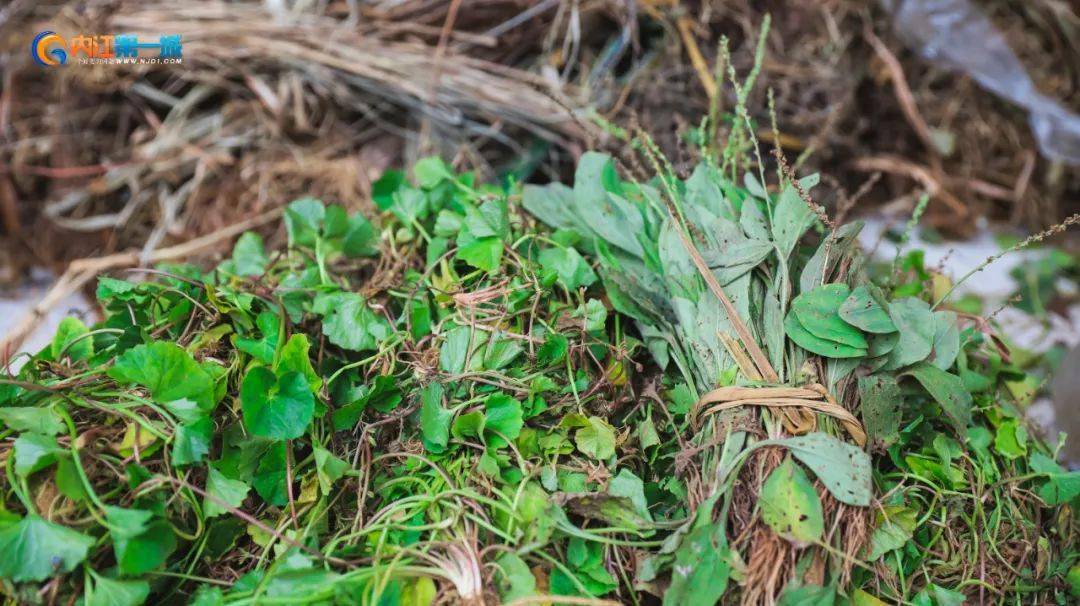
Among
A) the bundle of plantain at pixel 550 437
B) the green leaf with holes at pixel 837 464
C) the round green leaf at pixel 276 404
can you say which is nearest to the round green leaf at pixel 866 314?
the bundle of plantain at pixel 550 437

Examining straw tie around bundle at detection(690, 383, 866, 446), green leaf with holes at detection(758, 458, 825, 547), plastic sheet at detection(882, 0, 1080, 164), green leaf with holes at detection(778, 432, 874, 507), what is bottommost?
green leaf with holes at detection(758, 458, 825, 547)

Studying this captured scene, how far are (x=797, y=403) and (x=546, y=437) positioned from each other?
266 millimetres

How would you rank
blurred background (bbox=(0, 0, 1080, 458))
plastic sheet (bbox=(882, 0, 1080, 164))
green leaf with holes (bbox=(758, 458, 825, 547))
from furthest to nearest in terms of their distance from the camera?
plastic sheet (bbox=(882, 0, 1080, 164))
blurred background (bbox=(0, 0, 1080, 458))
green leaf with holes (bbox=(758, 458, 825, 547))

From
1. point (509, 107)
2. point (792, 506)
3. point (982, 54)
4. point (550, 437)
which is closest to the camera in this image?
point (792, 506)

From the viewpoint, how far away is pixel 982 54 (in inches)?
62.8

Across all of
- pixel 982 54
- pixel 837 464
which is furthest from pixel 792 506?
pixel 982 54

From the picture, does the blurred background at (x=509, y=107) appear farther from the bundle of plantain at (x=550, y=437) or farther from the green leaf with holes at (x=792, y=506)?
the green leaf with holes at (x=792, y=506)

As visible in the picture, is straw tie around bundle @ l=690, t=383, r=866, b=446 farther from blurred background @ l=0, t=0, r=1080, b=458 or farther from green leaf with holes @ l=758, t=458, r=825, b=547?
blurred background @ l=0, t=0, r=1080, b=458

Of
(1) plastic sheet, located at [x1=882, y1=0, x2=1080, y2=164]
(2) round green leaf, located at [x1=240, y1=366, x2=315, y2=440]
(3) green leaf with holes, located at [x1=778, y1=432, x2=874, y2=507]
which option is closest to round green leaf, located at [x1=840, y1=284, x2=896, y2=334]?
(3) green leaf with holes, located at [x1=778, y1=432, x2=874, y2=507]

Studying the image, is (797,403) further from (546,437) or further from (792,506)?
(546,437)

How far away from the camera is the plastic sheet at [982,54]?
1585mm

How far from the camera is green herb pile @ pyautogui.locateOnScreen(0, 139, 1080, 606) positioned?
0.64m

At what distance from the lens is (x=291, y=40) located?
145cm

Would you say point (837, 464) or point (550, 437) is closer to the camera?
point (837, 464)
